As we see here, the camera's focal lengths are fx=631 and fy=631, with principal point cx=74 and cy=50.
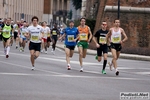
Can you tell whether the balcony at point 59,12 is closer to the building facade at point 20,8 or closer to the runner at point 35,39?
the building facade at point 20,8

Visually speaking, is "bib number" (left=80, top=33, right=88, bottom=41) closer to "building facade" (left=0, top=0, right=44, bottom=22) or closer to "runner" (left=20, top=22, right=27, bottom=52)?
"runner" (left=20, top=22, right=27, bottom=52)

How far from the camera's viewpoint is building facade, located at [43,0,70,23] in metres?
112

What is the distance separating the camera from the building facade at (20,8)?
73431mm

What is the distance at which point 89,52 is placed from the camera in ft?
125

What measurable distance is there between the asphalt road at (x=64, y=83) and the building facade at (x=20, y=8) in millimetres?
49815

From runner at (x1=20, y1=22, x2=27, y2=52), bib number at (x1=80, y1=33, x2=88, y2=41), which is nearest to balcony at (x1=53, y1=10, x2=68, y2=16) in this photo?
runner at (x1=20, y1=22, x2=27, y2=52)

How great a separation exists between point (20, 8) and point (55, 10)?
3184 cm

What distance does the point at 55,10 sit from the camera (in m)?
118

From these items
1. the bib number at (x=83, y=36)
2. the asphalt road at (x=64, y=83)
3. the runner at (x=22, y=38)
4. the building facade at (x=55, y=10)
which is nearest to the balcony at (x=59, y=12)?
the building facade at (x=55, y=10)

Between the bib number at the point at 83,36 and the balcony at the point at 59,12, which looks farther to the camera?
the balcony at the point at 59,12

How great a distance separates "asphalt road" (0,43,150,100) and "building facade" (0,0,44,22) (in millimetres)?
49815

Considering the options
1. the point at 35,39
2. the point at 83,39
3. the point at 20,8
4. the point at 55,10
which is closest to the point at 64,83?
the point at 35,39

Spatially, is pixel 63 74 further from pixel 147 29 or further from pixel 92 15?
pixel 92 15

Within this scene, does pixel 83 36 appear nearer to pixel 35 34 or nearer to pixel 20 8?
pixel 35 34
